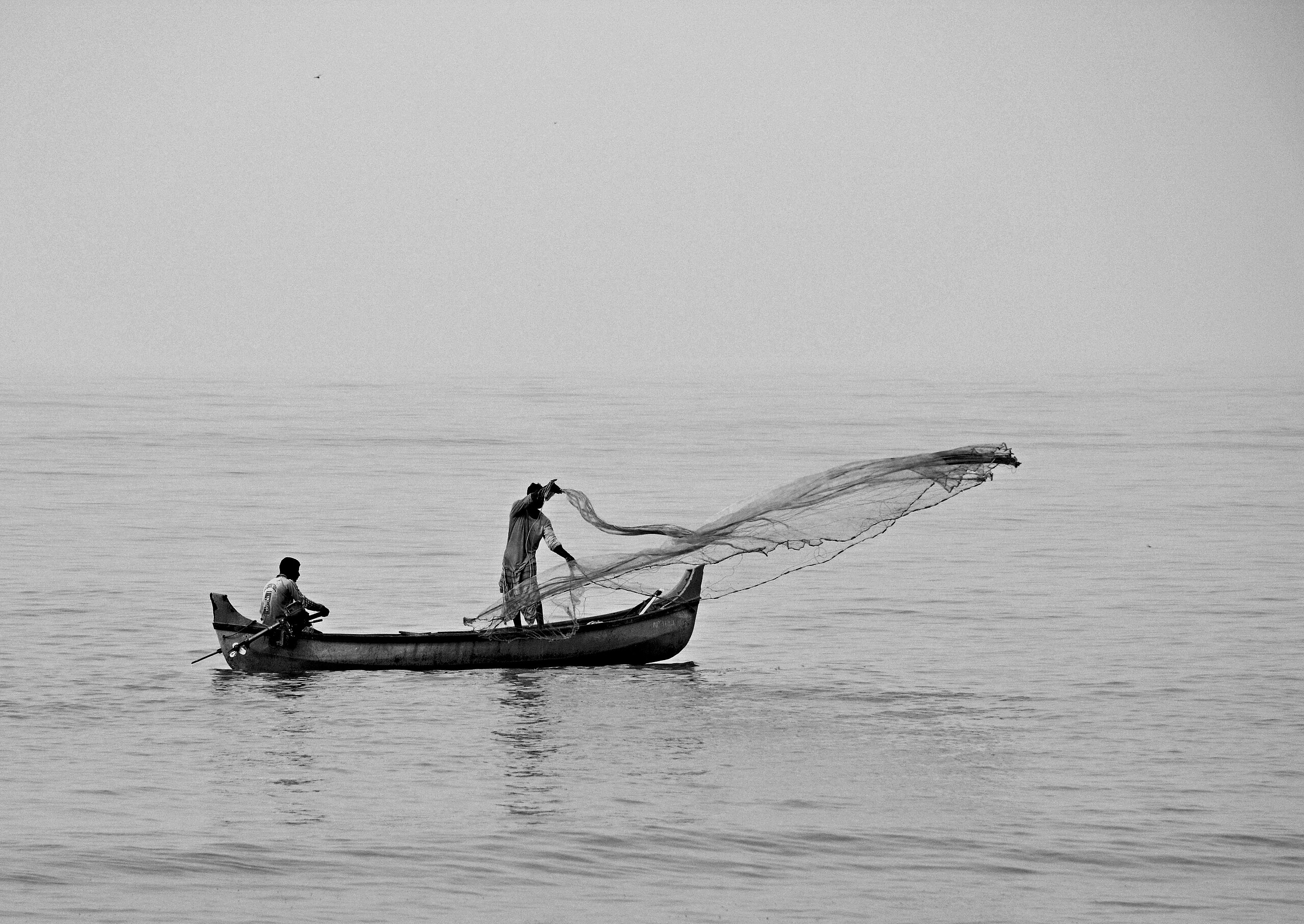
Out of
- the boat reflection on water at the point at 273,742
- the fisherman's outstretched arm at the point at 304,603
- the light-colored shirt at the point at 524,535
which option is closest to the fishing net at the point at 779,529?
the light-colored shirt at the point at 524,535

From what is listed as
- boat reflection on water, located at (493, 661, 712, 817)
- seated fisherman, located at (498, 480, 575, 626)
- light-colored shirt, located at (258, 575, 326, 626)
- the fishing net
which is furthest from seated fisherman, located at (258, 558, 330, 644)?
boat reflection on water, located at (493, 661, 712, 817)

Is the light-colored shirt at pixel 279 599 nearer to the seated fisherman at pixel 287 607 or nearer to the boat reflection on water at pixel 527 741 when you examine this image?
the seated fisherman at pixel 287 607

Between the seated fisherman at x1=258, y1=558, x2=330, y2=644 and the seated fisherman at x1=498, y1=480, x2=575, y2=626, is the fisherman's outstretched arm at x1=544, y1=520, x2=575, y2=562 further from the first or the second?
the seated fisherman at x1=258, y1=558, x2=330, y2=644

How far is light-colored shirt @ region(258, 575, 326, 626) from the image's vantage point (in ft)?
61.5

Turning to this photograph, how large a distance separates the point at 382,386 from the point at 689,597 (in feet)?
382

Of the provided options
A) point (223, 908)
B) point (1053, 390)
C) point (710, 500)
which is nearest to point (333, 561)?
point (710, 500)

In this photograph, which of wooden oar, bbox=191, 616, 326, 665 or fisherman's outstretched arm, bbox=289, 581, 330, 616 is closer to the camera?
wooden oar, bbox=191, 616, 326, 665

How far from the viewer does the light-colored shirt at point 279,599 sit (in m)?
18.8

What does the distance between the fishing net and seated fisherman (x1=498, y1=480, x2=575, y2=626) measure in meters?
0.06

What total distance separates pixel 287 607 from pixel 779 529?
5.23 m

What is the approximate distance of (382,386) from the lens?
134 metres

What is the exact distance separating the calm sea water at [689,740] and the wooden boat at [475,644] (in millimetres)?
198

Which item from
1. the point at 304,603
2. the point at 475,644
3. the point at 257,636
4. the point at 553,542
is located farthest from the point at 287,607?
the point at 553,542

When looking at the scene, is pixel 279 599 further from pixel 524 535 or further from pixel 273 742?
pixel 273 742
